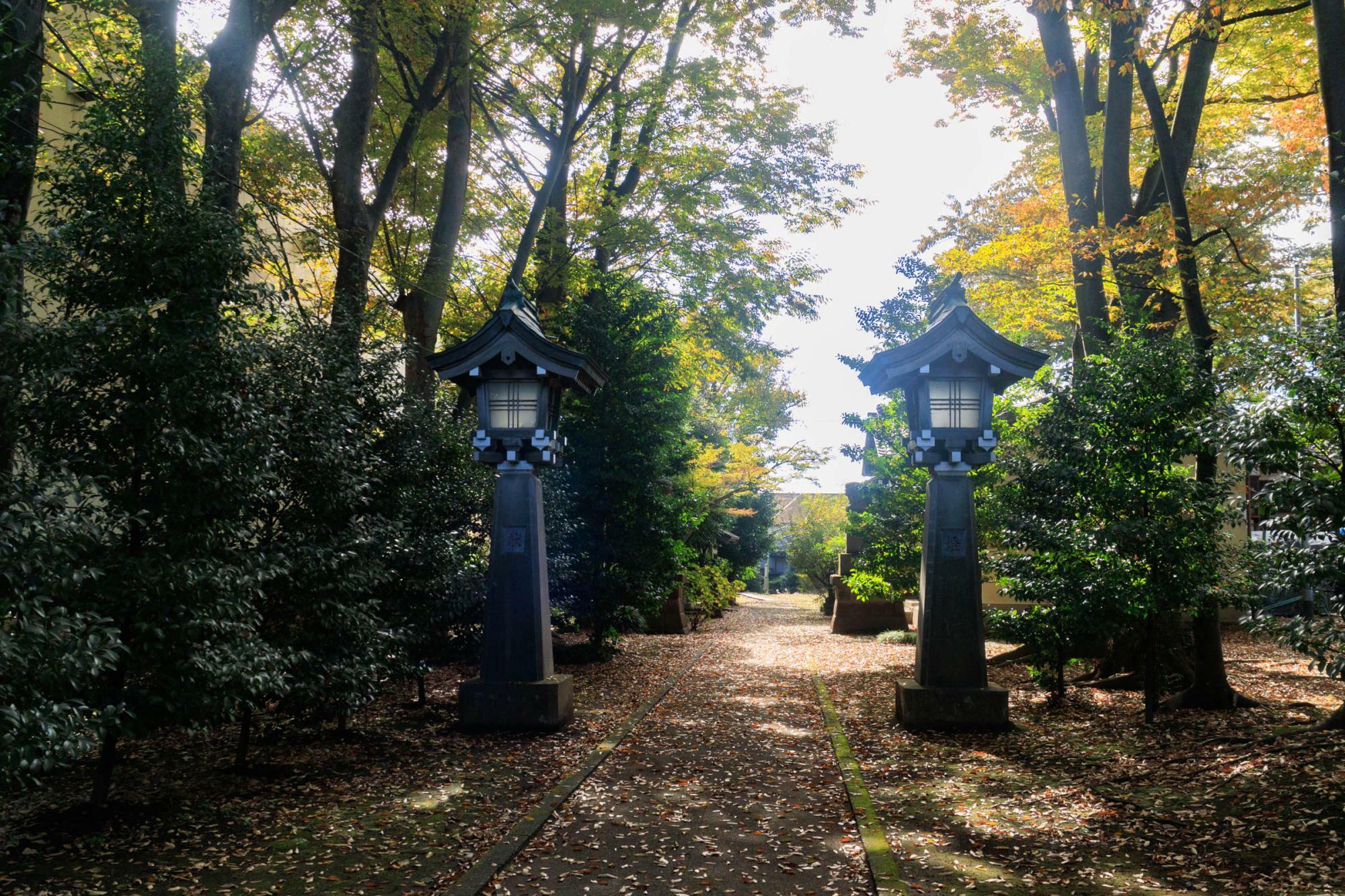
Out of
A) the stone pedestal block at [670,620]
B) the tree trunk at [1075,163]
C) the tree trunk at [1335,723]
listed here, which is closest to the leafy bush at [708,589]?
the stone pedestal block at [670,620]

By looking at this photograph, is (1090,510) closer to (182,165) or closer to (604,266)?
(182,165)

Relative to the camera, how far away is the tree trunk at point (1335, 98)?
7277mm

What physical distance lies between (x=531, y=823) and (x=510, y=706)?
306 centimetres

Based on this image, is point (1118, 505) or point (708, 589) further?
point (708, 589)

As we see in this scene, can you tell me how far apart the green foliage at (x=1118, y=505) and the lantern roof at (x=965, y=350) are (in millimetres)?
780

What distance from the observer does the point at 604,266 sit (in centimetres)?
1847

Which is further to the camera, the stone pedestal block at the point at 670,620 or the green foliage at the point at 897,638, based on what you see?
the stone pedestal block at the point at 670,620

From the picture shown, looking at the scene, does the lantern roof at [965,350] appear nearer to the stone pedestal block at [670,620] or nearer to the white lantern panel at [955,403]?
the white lantern panel at [955,403]

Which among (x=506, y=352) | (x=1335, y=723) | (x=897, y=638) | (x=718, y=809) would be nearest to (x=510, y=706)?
(x=718, y=809)

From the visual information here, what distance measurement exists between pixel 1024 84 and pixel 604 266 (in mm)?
8495

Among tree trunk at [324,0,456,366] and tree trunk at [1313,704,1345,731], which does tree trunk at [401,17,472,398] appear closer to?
tree trunk at [324,0,456,366]

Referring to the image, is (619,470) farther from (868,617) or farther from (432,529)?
(868,617)

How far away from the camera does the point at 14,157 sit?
5816 millimetres

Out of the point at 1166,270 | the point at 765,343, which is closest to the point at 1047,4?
the point at 1166,270
